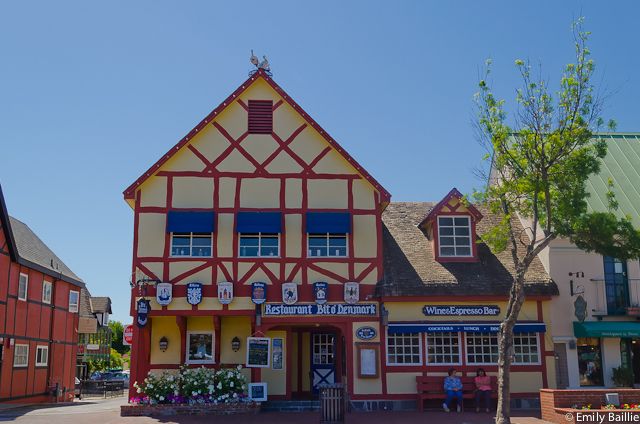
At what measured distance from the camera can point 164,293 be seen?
69.5ft

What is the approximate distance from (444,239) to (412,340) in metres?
3.82

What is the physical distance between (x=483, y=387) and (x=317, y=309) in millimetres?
5740

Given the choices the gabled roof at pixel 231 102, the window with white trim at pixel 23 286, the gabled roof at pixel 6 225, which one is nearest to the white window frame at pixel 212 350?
the gabled roof at pixel 231 102

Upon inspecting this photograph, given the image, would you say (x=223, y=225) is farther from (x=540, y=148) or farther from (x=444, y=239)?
(x=540, y=148)

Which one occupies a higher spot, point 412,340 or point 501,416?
point 412,340

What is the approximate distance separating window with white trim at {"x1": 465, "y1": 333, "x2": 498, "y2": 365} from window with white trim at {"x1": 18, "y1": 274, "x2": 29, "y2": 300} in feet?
60.3

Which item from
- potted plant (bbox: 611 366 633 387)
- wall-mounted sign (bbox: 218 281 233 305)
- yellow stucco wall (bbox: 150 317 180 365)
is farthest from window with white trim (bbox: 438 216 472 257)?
yellow stucco wall (bbox: 150 317 180 365)

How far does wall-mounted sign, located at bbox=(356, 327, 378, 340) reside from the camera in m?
21.5

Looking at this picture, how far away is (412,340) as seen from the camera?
2173 cm

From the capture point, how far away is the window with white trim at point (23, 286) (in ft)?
90.8

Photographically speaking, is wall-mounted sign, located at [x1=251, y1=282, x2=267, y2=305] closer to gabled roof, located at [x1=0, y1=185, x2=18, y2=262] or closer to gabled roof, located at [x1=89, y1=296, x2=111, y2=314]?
gabled roof, located at [x1=0, y1=185, x2=18, y2=262]

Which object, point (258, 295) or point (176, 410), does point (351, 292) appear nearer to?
point (258, 295)

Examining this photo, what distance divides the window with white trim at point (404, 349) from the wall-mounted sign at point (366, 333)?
52 centimetres

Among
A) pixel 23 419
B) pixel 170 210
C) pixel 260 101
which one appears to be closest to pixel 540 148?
pixel 260 101
